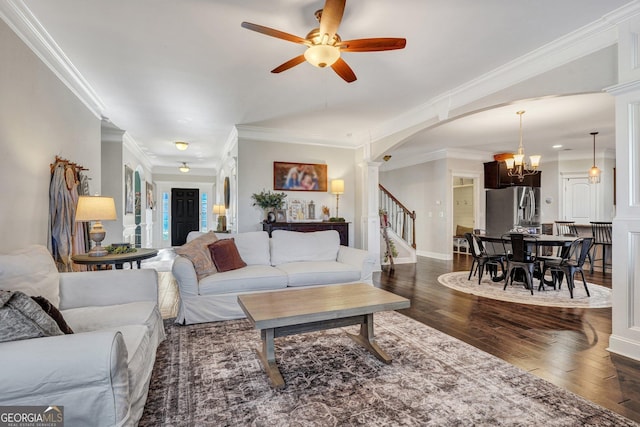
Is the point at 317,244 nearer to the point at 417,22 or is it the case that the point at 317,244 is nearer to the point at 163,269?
the point at 417,22

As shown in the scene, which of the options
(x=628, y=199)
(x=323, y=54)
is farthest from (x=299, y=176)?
(x=628, y=199)

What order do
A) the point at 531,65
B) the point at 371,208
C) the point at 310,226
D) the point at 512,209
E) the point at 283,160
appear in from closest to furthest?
1. the point at 531,65
2. the point at 310,226
3. the point at 283,160
4. the point at 371,208
5. the point at 512,209

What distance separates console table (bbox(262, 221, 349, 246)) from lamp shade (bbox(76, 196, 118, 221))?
2736 mm

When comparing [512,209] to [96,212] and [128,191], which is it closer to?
[96,212]

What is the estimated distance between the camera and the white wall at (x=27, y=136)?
8.04 feet

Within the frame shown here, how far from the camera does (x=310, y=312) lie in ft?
6.98

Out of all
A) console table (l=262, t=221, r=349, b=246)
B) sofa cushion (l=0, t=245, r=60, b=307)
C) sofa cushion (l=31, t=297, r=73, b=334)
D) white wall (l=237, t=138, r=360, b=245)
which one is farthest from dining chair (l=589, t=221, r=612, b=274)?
sofa cushion (l=0, t=245, r=60, b=307)

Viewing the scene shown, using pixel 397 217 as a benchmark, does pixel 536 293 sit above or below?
below

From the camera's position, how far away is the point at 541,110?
15.8 ft

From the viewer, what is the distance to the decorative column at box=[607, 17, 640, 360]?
7.98 feet

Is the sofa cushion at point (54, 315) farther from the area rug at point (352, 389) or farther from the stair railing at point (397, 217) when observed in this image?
the stair railing at point (397, 217)

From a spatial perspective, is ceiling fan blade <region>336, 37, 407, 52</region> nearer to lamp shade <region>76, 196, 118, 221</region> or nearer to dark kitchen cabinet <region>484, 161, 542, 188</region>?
lamp shade <region>76, 196, 118, 221</region>

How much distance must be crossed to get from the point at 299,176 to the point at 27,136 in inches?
160

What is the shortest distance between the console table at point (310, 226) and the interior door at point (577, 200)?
6.42m
